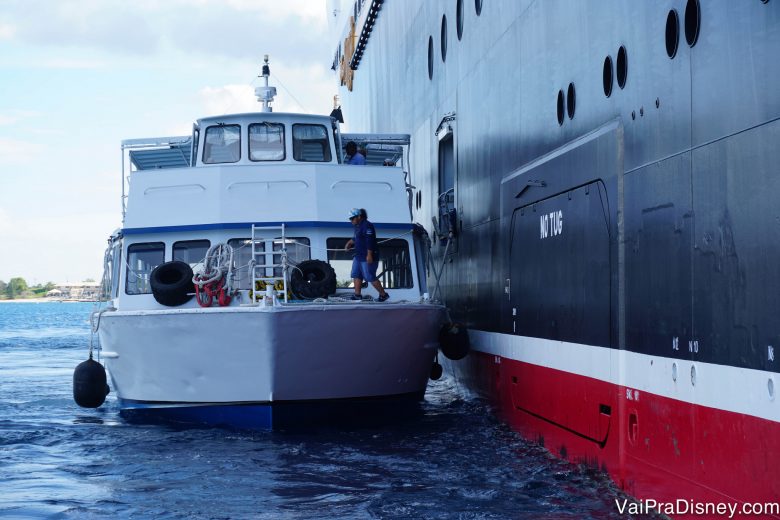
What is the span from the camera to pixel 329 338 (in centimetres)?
1138

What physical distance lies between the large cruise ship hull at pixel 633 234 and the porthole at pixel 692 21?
0.02 meters

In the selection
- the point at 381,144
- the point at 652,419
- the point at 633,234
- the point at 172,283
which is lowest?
the point at 652,419

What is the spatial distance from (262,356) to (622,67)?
5.63 meters

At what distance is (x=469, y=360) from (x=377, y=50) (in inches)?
531

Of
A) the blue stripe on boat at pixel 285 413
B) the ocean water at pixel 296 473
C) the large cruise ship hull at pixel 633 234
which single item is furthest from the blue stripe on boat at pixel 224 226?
the ocean water at pixel 296 473

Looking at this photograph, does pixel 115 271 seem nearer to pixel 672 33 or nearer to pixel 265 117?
pixel 265 117

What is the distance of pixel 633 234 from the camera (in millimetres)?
7316

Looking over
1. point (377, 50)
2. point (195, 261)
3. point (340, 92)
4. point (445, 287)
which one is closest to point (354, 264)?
point (195, 261)

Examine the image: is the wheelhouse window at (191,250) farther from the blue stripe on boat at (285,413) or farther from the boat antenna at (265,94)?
the boat antenna at (265,94)

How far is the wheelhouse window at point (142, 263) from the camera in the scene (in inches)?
514

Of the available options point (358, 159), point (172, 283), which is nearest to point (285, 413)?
point (172, 283)

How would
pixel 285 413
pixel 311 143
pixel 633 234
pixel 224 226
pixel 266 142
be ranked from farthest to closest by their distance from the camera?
pixel 311 143 → pixel 266 142 → pixel 224 226 → pixel 285 413 → pixel 633 234

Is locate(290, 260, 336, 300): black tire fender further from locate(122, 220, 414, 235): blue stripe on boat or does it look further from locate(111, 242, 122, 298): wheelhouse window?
locate(111, 242, 122, 298): wheelhouse window

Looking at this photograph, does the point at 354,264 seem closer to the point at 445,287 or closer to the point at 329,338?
the point at 329,338
